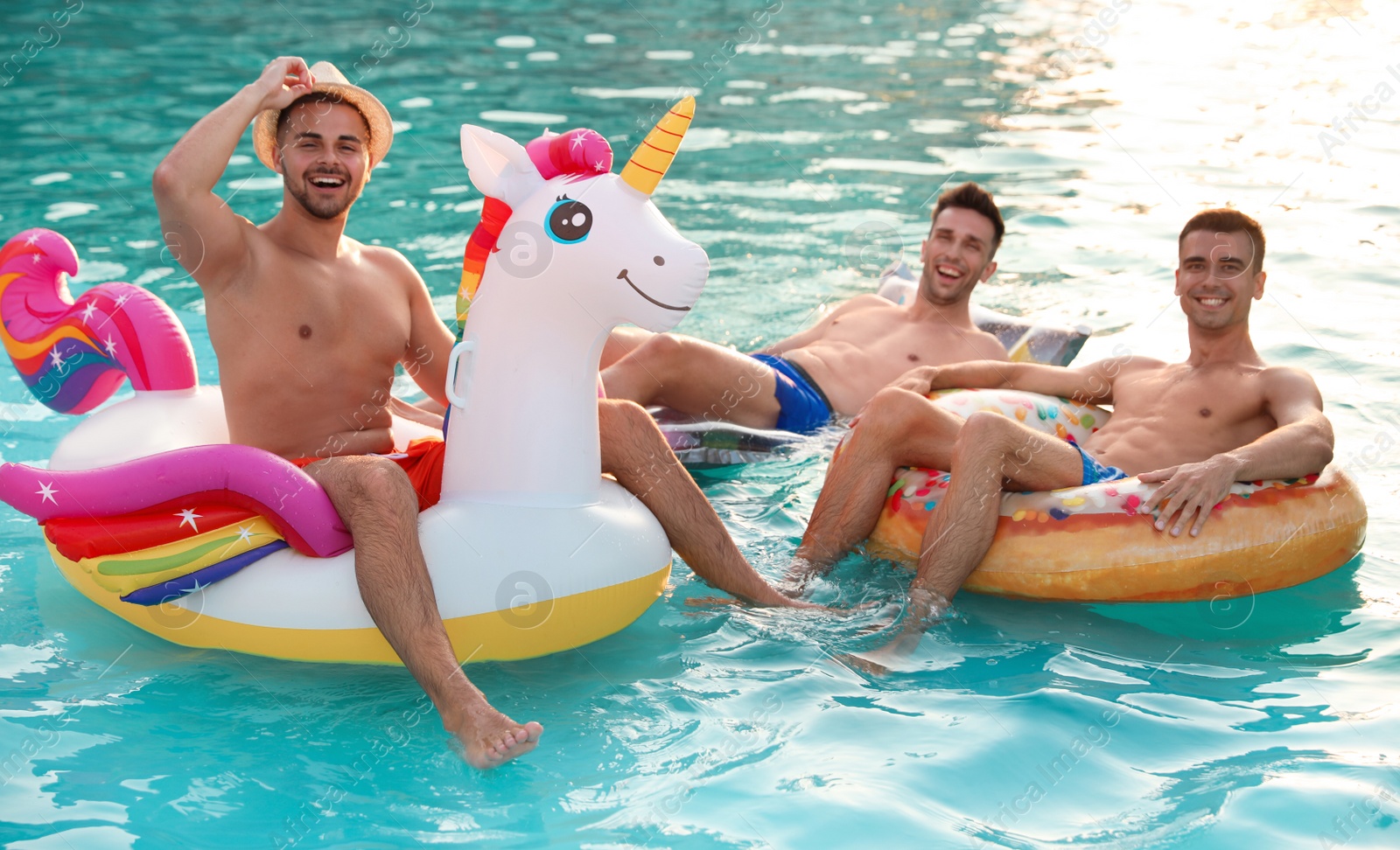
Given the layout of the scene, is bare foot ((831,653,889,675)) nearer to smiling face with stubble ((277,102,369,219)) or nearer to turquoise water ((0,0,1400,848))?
turquoise water ((0,0,1400,848))

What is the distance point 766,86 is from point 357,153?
8751 mm

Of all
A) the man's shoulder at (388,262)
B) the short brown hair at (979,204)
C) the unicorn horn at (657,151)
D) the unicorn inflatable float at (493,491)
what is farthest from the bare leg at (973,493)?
the man's shoulder at (388,262)

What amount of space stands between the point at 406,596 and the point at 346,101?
154 cm

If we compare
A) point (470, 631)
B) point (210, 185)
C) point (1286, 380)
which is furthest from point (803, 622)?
point (210, 185)

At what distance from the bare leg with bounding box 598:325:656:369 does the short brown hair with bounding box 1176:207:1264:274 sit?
2328 millimetres

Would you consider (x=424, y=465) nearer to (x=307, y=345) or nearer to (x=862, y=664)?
(x=307, y=345)

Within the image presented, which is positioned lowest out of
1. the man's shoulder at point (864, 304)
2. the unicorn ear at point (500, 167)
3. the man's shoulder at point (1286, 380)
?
the man's shoulder at point (1286, 380)

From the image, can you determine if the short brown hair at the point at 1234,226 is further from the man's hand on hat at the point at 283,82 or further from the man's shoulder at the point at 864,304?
the man's hand on hat at the point at 283,82

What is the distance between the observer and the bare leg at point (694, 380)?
509 centimetres

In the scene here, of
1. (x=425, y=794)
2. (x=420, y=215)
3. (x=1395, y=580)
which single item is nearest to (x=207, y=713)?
(x=425, y=794)

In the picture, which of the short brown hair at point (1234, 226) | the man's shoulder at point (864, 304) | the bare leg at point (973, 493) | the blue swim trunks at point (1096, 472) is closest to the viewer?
the bare leg at point (973, 493)

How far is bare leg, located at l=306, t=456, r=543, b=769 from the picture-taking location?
2996mm

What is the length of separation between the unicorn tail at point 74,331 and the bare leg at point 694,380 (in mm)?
1694

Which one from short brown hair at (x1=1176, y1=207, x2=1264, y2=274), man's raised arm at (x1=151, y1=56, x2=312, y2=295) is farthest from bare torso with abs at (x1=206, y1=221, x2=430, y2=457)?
short brown hair at (x1=1176, y1=207, x2=1264, y2=274)
